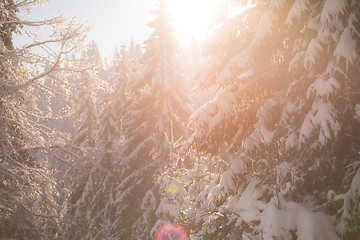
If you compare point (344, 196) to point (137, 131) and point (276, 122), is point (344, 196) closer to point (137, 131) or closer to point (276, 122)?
point (276, 122)

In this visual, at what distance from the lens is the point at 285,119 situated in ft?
15.8

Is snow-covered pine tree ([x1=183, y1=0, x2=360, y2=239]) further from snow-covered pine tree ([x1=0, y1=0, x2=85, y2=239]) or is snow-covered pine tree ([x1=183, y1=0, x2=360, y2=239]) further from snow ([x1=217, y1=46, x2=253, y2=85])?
snow-covered pine tree ([x1=0, y1=0, x2=85, y2=239])

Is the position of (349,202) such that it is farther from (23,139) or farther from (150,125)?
(150,125)

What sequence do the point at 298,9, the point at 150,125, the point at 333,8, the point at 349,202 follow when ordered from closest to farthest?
the point at 349,202 → the point at 333,8 → the point at 298,9 → the point at 150,125

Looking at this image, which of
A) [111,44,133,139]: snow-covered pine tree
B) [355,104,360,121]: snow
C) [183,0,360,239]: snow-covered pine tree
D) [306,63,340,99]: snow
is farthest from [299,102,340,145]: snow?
[111,44,133,139]: snow-covered pine tree

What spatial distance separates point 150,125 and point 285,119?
9591 millimetres

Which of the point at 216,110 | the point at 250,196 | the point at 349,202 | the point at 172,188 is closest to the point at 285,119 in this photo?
the point at 216,110

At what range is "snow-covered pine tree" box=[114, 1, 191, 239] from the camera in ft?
42.2

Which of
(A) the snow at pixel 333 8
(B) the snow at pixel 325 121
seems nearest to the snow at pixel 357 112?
(B) the snow at pixel 325 121

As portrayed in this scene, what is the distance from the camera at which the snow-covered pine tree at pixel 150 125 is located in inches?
506

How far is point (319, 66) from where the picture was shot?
4.21m

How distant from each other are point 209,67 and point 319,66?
7.50 ft

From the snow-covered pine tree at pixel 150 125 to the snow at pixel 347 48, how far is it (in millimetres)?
9864

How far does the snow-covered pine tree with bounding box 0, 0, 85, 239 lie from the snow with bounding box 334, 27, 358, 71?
6184 mm
